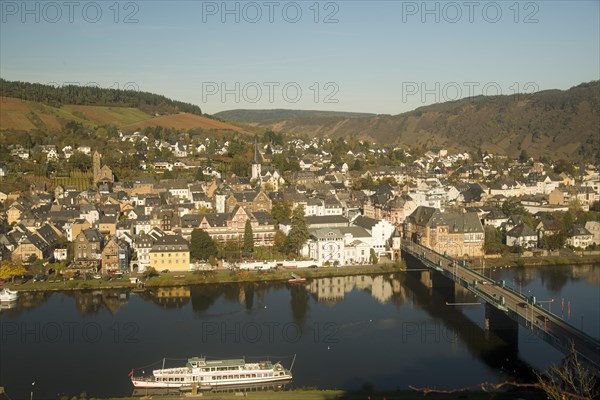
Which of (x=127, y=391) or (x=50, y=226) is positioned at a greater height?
(x=50, y=226)

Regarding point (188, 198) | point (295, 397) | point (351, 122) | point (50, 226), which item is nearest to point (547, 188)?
point (188, 198)

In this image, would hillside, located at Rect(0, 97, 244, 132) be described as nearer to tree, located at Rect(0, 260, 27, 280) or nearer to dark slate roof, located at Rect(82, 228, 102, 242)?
dark slate roof, located at Rect(82, 228, 102, 242)

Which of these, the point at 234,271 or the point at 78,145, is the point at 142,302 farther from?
the point at 78,145

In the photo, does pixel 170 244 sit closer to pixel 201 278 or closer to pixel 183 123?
pixel 201 278

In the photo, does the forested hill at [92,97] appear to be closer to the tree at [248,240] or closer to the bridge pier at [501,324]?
the tree at [248,240]

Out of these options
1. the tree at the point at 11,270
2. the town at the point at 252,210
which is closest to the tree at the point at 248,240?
the town at the point at 252,210

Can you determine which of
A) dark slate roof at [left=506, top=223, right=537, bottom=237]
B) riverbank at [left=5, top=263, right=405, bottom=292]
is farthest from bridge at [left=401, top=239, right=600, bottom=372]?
dark slate roof at [left=506, top=223, right=537, bottom=237]

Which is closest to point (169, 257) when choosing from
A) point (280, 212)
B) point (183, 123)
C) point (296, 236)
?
point (296, 236)
